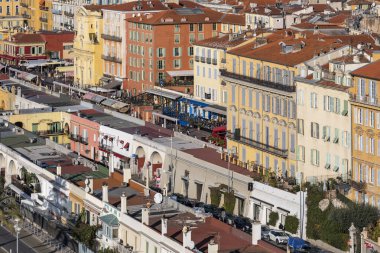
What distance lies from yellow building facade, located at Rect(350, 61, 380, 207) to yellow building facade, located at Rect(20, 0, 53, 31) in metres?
91.4

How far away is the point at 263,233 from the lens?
73438mm

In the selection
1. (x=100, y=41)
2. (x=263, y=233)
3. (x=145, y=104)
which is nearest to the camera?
(x=263, y=233)

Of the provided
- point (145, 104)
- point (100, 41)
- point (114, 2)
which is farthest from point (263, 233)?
point (114, 2)

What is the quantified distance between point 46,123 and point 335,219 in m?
39.1

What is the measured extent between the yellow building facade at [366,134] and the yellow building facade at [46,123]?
115 ft

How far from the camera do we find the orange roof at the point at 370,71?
3000 inches

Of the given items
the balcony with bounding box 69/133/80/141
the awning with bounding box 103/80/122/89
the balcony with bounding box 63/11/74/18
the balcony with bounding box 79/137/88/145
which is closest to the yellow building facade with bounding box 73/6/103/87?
the awning with bounding box 103/80/122/89

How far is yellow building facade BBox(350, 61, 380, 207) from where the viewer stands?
246 feet

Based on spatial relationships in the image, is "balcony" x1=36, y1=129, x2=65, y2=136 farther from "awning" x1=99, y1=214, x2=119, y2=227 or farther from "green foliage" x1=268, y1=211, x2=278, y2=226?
"awning" x1=99, y1=214, x2=119, y2=227

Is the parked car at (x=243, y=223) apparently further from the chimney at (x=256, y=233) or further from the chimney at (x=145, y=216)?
the chimney at (x=256, y=233)

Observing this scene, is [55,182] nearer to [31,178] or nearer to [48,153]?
[31,178]

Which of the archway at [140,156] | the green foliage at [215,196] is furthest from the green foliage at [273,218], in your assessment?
the archway at [140,156]

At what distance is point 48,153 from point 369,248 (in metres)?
30.3

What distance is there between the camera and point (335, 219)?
73625mm
